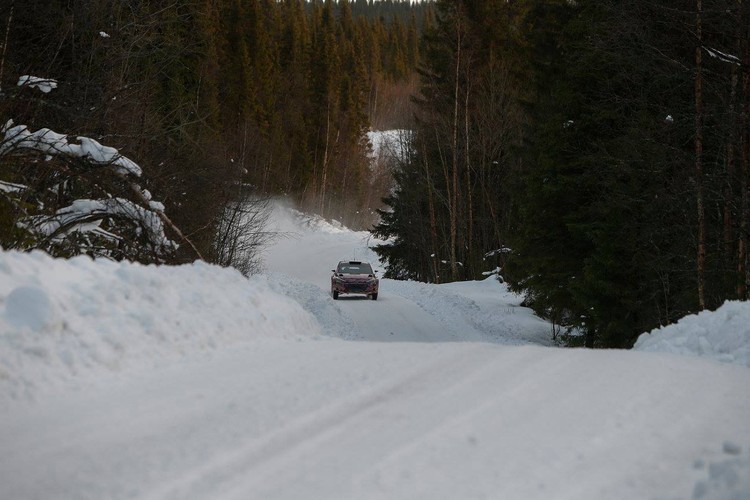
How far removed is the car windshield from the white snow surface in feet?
65.3

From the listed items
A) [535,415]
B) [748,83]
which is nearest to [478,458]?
[535,415]

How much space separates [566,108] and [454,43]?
53.4 feet

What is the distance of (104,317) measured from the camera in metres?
7.41

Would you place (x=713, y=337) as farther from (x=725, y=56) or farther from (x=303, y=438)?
(x=725, y=56)

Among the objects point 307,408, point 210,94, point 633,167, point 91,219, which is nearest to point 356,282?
point 633,167

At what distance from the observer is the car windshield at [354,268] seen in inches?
1178

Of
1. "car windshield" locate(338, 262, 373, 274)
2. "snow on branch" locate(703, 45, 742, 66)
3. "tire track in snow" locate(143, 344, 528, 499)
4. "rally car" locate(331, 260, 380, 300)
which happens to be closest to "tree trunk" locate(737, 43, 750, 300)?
"snow on branch" locate(703, 45, 742, 66)

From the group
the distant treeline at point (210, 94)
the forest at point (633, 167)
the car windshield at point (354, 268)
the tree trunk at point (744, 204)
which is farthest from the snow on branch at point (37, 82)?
the car windshield at point (354, 268)

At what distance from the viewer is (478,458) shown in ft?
16.9

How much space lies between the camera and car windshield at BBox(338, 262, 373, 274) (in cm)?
2992

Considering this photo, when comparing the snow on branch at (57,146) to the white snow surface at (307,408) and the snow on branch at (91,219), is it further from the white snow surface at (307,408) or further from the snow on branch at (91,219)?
the white snow surface at (307,408)

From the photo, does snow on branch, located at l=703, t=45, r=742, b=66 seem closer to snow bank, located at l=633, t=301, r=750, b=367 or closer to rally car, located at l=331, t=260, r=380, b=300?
snow bank, located at l=633, t=301, r=750, b=367

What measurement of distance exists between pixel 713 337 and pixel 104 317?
7.44 m

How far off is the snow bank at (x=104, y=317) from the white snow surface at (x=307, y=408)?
0.02 meters
